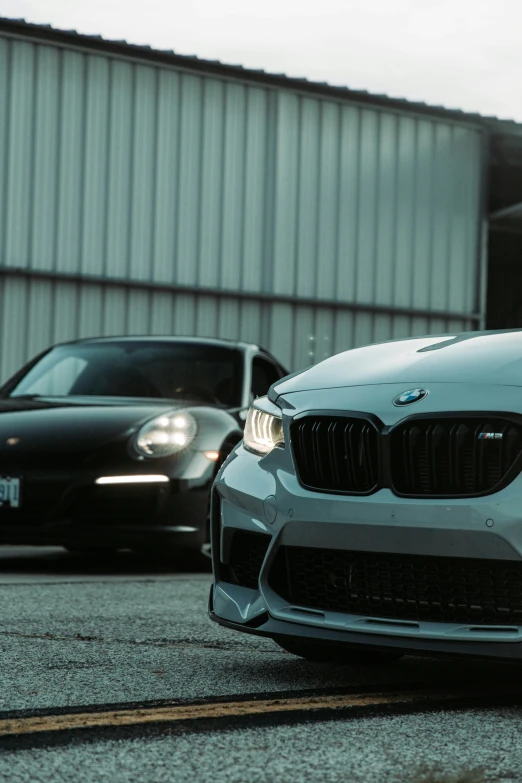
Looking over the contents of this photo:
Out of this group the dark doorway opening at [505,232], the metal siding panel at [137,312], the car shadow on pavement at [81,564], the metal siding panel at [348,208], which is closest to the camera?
the car shadow on pavement at [81,564]

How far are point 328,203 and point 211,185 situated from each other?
68.2 inches

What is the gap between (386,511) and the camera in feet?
11.6

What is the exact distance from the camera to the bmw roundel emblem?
3669mm

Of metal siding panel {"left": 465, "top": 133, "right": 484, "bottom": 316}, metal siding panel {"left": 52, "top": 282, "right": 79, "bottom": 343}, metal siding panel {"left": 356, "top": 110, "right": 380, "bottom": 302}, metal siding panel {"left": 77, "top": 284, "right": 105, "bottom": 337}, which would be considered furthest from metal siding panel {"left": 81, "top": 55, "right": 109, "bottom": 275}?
metal siding panel {"left": 465, "top": 133, "right": 484, "bottom": 316}

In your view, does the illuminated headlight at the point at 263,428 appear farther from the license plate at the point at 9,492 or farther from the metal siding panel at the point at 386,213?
the metal siding panel at the point at 386,213

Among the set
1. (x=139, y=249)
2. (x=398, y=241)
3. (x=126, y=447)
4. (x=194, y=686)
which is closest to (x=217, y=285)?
(x=139, y=249)

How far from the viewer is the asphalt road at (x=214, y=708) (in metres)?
2.87

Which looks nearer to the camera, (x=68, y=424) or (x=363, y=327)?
(x=68, y=424)

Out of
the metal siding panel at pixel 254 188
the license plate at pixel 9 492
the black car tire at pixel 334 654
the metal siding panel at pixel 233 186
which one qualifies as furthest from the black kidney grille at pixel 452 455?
the metal siding panel at pixel 254 188

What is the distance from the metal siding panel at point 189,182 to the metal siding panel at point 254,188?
71cm

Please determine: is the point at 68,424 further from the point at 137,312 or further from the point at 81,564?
the point at 137,312

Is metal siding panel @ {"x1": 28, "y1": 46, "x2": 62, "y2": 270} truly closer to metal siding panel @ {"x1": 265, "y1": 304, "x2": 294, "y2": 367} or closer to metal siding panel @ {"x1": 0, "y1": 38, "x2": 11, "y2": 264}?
metal siding panel @ {"x1": 0, "y1": 38, "x2": 11, "y2": 264}

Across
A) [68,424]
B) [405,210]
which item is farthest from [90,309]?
[68,424]

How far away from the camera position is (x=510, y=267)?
2108cm
